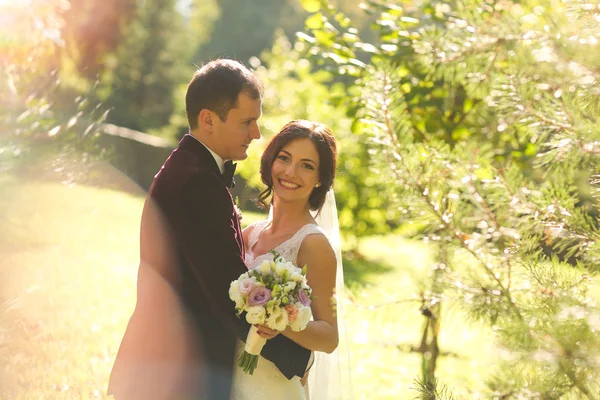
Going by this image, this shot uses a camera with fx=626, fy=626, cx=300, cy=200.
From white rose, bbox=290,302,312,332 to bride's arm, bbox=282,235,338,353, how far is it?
6.3 inches

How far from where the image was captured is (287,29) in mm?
36094

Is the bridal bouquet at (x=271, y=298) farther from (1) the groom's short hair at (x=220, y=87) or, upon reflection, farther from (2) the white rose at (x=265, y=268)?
(1) the groom's short hair at (x=220, y=87)

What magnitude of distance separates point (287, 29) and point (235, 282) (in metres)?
35.5

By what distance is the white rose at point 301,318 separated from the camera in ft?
6.77

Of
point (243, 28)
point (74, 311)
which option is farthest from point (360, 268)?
point (243, 28)

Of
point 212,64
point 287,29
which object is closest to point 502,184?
point 212,64

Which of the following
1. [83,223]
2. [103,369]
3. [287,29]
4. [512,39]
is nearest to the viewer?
[512,39]

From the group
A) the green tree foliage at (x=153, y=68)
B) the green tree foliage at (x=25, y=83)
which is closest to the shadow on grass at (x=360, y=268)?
the green tree foliage at (x=25, y=83)

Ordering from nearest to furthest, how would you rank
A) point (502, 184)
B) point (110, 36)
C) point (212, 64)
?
1. point (502, 184)
2. point (212, 64)
3. point (110, 36)

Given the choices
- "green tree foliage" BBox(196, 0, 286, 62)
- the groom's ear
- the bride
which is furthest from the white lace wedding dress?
"green tree foliage" BBox(196, 0, 286, 62)

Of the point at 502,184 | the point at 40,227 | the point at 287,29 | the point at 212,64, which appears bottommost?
the point at 287,29

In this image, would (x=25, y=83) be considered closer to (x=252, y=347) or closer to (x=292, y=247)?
(x=292, y=247)

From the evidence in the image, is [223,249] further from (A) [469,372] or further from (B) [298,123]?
(A) [469,372]

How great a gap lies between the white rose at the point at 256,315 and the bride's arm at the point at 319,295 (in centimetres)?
25
